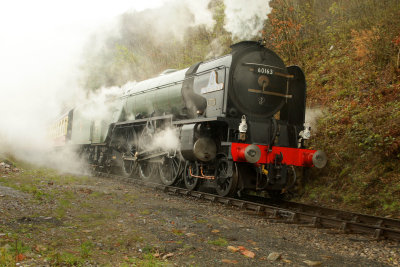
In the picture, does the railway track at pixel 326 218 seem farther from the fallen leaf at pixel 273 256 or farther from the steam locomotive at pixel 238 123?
the fallen leaf at pixel 273 256

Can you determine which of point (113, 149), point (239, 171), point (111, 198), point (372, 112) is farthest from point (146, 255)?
point (113, 149)

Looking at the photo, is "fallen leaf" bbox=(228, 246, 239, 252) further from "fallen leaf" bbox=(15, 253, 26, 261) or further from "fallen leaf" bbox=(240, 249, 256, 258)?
"fallen leaf" bbox=(15, 253, 26, 261)

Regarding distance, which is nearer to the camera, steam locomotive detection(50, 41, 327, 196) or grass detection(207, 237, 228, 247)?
grass detection(207, 237, 228, 247)

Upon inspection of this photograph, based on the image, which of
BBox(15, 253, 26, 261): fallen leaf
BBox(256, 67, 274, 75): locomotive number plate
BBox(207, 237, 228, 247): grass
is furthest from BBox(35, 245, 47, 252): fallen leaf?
BBox(256, 67, 274, 75): locomotive number plate

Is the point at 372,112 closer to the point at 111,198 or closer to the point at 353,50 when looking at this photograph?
the point at 353,50

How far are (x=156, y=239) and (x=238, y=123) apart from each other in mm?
3852

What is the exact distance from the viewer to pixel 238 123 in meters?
7.39

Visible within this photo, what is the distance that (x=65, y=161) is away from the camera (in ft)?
63.2

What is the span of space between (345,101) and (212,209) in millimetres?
5976

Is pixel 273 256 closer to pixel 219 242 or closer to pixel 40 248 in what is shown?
pixel 219 242

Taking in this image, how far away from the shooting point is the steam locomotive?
23.7 ft

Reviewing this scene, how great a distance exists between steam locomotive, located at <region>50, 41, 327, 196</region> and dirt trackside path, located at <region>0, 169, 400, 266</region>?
1.43 meters

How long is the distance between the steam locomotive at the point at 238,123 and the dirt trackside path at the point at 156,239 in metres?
1.43

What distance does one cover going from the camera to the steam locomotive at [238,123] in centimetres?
721
